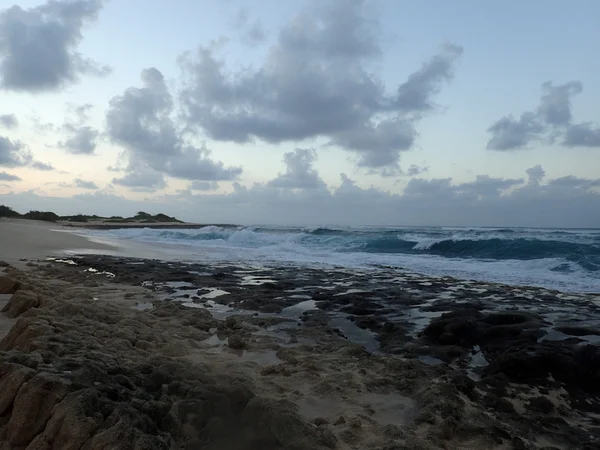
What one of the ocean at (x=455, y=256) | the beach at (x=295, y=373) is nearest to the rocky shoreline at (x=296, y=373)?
the beach at (x=295, y=373)

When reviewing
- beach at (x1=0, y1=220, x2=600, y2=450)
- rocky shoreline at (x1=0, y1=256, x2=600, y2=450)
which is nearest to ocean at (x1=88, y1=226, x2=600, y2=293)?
beach at (x1=0, y1=220, x2=600, y2=450)

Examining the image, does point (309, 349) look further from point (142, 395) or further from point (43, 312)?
point (43, 312)

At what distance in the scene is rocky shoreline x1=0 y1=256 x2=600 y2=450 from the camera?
2.71 m

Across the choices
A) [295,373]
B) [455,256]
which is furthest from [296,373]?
[455,256]

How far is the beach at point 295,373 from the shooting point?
8.92 feet

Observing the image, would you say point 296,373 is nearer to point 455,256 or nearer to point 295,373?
point 295,373

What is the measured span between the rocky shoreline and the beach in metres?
0.02

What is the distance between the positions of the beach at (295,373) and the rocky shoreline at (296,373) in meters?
0.02

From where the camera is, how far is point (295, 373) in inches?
170

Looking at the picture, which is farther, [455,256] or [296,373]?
[455,256]

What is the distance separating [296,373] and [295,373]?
0.01 metres

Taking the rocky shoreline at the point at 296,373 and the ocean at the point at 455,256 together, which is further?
the ocean at the point at 455,256

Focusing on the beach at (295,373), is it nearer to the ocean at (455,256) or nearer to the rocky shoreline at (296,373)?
the rocky shoreline at (296,373)

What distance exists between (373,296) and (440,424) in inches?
219
